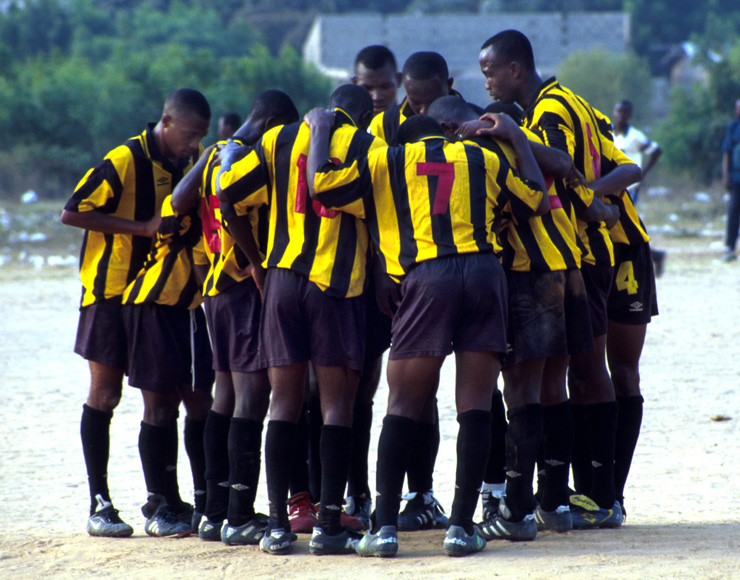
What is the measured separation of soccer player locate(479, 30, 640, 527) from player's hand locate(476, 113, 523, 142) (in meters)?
0.34

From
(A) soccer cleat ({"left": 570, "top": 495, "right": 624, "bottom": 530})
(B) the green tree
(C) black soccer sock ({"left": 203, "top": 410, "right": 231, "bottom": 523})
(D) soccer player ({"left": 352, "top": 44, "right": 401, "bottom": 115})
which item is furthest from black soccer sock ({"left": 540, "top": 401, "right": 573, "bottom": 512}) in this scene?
(B) the green tree

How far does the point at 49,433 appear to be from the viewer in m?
6.83

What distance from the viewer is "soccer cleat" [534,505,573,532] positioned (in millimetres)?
4465

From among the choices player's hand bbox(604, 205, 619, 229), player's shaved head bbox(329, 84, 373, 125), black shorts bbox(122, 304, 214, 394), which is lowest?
black shorts bbox(122, 304, 214, 394)

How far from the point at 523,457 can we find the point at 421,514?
2.33 ft

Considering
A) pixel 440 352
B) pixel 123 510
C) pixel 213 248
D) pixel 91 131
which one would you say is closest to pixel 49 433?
pixel 123 510

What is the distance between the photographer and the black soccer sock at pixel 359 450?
4781 mm

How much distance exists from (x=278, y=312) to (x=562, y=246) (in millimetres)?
1283

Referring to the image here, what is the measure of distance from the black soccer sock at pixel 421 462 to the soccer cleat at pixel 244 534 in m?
0.78

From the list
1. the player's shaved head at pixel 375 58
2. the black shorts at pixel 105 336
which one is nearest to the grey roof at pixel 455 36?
the player's shaved head at pixel 375 58

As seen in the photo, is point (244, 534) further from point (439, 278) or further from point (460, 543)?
point (439, 278)

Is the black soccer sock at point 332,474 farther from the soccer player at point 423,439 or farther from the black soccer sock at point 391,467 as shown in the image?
the soccer player at point 423,439

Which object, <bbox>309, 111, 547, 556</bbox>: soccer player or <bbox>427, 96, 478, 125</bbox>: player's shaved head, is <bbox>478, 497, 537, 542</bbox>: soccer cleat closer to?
<bbox>309, 111, 547, 556</bbox>: soccer player

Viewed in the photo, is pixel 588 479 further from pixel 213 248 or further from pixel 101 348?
pixel 101 348
